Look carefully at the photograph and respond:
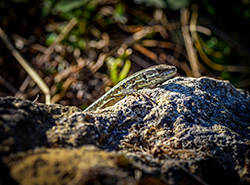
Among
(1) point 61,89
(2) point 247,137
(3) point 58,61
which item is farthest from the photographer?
(3) point 58,61

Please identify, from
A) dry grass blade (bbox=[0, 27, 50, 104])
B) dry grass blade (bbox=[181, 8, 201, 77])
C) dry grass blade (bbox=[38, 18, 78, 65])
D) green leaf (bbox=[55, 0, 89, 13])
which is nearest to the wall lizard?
dry grass blade (bbox=[0, 27, 50, 104])

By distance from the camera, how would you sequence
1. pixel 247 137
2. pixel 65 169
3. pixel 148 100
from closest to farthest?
1. pixel 65 169
2. pixel 247 137
3. pixel 148 100

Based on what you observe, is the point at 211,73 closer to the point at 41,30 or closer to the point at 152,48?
the point at 152,48

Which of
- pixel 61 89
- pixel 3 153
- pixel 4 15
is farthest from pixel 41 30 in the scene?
pixel 3 153

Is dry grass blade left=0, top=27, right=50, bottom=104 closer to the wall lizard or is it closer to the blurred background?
the blurred background

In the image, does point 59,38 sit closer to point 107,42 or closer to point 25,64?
point 25,64

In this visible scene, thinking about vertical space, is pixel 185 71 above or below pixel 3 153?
above

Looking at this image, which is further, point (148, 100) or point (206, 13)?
point (206, 13)
